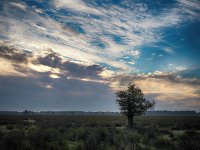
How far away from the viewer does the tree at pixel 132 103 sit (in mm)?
36406

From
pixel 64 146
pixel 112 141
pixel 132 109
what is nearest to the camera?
pixel 64 146

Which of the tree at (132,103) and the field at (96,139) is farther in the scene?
the tree at (132,103)

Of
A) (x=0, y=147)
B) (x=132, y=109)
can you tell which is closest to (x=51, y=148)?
(x=0, y=147)

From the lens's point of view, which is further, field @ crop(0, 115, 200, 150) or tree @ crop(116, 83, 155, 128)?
tree @ crop(116, 83, 155, 128)

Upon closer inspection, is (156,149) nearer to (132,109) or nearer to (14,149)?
(14,149)

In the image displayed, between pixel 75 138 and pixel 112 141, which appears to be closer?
pixel 112 141

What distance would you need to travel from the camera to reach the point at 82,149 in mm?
12367

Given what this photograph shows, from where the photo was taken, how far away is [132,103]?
3641cm

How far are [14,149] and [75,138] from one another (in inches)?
299

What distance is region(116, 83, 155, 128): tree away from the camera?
36.4 meters

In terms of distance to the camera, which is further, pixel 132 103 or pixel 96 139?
pixel 132 103

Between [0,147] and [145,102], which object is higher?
[145,102]

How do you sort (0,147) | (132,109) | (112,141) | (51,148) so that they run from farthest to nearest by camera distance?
(132,109) → (112,141) → (51,148) → (0,147)

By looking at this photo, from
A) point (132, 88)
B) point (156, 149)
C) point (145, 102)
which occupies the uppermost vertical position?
point (132, 88)
